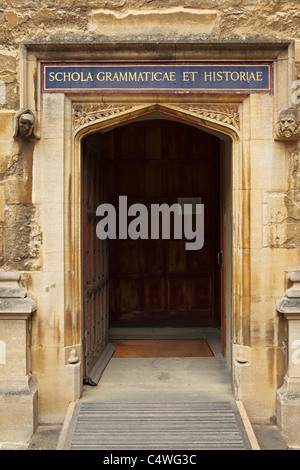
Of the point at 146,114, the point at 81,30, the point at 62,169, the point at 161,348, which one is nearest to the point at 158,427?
the point at 161,348

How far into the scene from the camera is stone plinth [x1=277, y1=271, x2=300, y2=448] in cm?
383

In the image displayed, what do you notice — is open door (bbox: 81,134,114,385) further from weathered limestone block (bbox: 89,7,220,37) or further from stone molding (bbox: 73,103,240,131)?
weathered limestone block (bbox: 89,7,220,37)

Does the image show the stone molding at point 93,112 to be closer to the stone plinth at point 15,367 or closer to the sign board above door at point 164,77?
the sign board above door at point 164,77

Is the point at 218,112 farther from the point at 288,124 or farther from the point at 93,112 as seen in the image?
the point at 93,112

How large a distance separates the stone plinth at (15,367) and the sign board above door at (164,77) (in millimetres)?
2064

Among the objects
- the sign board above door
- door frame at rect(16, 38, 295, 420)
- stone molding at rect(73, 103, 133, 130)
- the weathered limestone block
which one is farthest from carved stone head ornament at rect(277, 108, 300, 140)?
stone molding at rect(73, 103, 133, 130)

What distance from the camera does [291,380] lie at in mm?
3906

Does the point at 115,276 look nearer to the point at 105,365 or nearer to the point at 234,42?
the point at 105,365

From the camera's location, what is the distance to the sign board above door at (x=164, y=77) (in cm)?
407

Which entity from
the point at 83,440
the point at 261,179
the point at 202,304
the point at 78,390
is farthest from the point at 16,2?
the point at 202,304

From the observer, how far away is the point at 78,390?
406 cm

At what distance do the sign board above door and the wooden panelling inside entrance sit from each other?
2.81 metres

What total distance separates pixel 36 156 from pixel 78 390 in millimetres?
2367

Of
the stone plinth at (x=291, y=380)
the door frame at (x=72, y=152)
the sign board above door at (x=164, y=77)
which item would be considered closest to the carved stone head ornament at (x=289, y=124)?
the door frame at (x=72, y=152)
